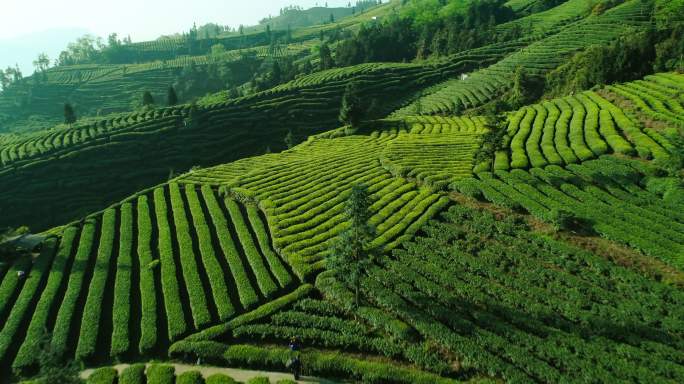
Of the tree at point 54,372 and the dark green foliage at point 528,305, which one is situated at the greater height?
the tree at point 54,372

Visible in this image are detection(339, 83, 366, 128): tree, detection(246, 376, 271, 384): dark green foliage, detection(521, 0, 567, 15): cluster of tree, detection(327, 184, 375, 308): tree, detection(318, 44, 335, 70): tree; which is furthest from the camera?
detection(521, 0, 567, 15): cluster of tree

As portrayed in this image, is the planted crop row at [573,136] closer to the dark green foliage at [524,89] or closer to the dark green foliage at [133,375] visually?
the dark green foliage at [524,89]

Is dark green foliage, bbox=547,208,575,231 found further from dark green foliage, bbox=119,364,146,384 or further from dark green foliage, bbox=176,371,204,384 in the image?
dark green foliage, bbox=119,364,146,384

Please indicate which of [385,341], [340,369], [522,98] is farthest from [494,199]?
[522,98]

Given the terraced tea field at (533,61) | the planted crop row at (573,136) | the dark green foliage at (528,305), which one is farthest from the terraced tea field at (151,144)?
the dark green foliage at (528,305)

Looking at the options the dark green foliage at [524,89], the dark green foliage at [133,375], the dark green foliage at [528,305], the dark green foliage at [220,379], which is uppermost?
the dark green foliage at [524,89]

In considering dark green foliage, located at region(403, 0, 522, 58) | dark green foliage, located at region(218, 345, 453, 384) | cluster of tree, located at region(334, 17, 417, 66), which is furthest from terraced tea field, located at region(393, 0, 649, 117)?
dark green foliage, located at region(218, 345, 453, 384)

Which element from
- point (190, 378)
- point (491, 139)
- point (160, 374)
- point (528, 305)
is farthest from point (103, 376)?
point (491, 139)
